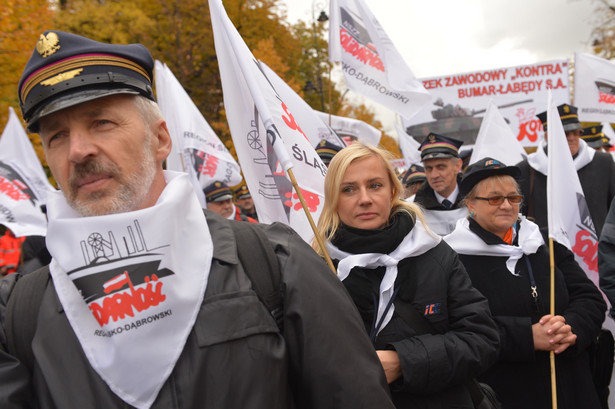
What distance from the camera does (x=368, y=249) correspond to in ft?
7.98

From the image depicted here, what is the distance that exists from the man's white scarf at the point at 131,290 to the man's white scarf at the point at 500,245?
2252 mm

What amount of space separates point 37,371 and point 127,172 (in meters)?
0.57

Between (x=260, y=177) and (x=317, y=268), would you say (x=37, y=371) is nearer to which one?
(x=317, y=268)

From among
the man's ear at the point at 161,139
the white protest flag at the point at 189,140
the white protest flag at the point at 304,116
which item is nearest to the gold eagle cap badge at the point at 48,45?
the man's ear at the point at 161,139

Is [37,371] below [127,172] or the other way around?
below

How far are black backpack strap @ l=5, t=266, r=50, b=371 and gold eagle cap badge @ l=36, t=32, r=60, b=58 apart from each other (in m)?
0.65

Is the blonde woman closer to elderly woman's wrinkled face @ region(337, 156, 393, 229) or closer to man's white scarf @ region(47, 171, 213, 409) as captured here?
elderly woman's wrinkled face @ region(337, 156, 393, 229)

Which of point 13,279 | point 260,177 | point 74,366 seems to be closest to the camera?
point 74,366

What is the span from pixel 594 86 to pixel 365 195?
6.49 meters

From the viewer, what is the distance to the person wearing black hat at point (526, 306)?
2.95 metres

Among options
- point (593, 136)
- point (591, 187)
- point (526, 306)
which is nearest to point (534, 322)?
point (526, 306)

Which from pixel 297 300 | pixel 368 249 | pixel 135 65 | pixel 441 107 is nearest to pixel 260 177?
pixel 368 249

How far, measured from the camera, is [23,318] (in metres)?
1.36

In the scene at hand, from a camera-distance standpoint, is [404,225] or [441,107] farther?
[441,107]
